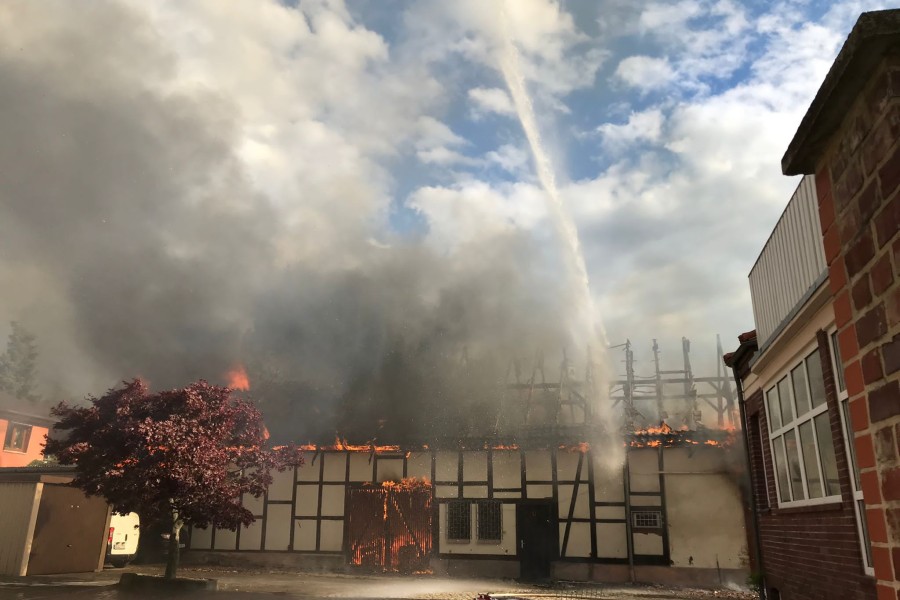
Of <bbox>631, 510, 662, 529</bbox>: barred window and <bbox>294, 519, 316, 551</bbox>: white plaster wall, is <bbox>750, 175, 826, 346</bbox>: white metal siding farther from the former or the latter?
<bbox>294, 519, 316, 551</bbox>: white plaster wall

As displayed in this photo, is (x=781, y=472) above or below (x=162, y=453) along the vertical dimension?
below

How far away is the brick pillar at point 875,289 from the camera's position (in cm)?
186

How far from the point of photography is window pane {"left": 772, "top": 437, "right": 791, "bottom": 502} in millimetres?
8133

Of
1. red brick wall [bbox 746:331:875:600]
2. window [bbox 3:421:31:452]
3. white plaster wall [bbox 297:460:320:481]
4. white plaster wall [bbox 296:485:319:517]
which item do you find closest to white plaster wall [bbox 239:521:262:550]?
white plaster wall [bbox 296:485:319:517]

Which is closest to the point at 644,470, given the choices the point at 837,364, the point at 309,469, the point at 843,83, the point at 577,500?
the point at 577,500

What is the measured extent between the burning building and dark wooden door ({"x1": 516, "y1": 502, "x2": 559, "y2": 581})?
0.03m

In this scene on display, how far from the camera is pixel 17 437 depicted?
30.2 meters

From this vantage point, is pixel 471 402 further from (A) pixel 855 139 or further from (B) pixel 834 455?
(A) pixel 855 139

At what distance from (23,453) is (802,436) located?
3396cm

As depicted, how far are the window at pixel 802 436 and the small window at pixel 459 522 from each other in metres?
12.0

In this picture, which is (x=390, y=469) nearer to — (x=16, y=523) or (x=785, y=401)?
(x=16, y=523)

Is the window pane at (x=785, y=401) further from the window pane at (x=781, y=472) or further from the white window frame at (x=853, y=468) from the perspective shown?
the white window frame at (x=853, y=468)

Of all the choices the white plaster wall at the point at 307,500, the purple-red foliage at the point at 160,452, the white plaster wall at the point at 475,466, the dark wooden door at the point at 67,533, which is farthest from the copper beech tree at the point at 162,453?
the white plaster wall at the point at 475,466

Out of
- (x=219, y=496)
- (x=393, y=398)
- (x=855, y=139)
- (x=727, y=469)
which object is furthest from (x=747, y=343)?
(x=393, y=398)
